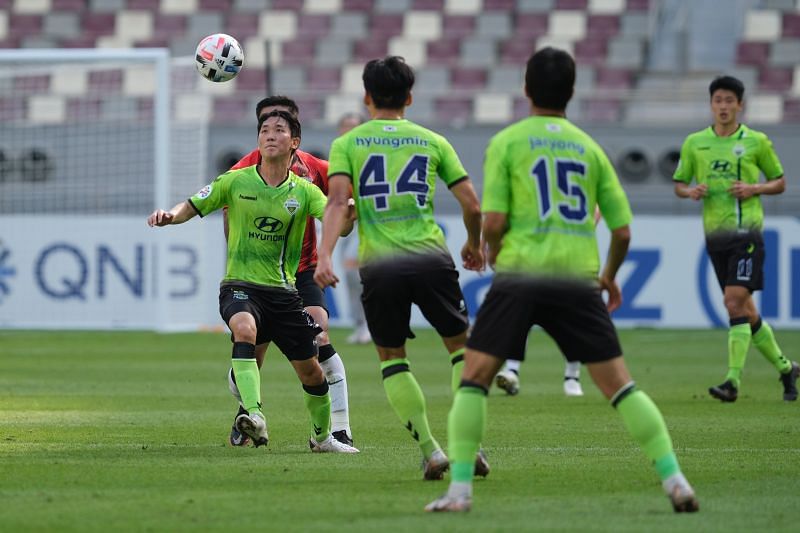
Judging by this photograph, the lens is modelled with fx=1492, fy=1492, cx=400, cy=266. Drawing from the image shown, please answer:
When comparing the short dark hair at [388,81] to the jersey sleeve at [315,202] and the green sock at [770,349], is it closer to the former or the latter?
the jersey sleeve at [315,202]

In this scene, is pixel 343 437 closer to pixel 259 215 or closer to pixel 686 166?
pixel 259 215

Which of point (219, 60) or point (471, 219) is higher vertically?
point (219, 60)

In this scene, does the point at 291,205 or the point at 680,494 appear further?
the point at 291,205

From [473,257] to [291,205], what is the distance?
69.9 inches

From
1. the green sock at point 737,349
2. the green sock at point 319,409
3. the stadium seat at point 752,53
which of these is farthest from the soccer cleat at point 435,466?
the stadium seat at point 752,53

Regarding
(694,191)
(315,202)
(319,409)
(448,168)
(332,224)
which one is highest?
(448,168)

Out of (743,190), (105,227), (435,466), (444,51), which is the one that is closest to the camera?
(435,466)

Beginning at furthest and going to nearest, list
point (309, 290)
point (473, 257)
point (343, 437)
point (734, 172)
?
point (734, 172) → point (309, 290) → point (343, 437) → point (473, 257)

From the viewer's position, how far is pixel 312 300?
9289 mm

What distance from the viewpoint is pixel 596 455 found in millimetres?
8266

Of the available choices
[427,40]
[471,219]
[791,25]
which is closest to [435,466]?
[471,219]

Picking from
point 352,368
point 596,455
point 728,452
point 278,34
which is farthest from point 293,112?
point 278,34

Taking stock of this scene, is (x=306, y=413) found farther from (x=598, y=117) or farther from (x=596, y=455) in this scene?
(x=598, y=117)

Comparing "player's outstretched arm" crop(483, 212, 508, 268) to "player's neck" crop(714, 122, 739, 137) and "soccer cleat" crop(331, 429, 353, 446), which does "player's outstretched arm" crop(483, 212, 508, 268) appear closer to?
"soccer cleat" crop(331, 429, 353, 446)
